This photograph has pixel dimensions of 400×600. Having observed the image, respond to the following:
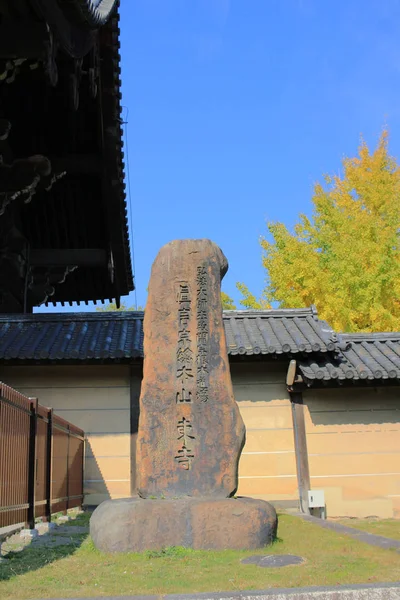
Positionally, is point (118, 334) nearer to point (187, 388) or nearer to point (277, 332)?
point (277, 332)

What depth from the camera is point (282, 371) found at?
37.1 ft

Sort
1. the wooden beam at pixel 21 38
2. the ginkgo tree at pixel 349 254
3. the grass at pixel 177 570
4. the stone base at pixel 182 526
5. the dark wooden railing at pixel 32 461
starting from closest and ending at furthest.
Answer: the grass at pixel 177 570 → the stone base at pixel 182 526 → the dark wooden railing at pixel 32 461 → the wooden beam at pixel 21 38 → the ginkgo tree at pixel 349 254

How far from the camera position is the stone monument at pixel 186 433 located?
5191 mm

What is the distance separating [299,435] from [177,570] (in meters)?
6.76

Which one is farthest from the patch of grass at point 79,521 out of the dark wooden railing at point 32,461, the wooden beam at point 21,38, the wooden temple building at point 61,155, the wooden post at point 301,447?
the wooden beam at point 21,38

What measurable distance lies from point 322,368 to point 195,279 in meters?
4.97

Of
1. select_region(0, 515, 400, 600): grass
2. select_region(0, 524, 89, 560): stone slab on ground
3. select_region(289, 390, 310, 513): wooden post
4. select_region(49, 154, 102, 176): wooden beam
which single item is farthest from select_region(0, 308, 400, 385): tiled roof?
select_region(0, 515, 400, 600): grass

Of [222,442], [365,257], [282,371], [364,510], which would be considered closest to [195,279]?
[222,442]

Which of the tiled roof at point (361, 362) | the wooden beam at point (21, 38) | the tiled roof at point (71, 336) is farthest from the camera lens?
the tiled roof at point (71, 336)

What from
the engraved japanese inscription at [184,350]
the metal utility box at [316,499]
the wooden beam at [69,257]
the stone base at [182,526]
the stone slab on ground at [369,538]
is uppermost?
the wooden beam at [69,257]

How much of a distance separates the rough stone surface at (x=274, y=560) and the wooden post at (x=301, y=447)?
5948 millimetres

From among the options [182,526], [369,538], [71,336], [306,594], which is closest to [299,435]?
[71,336]

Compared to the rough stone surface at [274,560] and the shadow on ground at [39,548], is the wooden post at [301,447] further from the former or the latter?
the rough stone surface at [274,560]

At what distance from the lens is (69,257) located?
11586 mm
